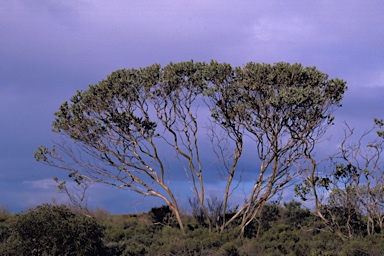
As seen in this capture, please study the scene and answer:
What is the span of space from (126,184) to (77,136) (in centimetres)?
317

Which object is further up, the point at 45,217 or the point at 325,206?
the point at 325,206

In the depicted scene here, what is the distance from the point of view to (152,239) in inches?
734

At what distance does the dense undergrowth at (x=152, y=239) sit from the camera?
13.7 metres

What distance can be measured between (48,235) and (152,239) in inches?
222

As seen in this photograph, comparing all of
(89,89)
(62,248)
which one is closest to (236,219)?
(89,89)

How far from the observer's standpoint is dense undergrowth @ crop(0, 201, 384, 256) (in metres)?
13.7

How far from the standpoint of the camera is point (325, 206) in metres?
20.8

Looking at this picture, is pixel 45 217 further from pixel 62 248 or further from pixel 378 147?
pixel 378 147

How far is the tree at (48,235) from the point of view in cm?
1365

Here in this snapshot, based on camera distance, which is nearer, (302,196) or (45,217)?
(45,217)

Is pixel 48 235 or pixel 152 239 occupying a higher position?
pixel 152 239

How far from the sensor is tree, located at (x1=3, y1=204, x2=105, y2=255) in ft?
44.8

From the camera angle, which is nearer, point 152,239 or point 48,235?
point 48,235

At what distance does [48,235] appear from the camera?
13.7 metres
